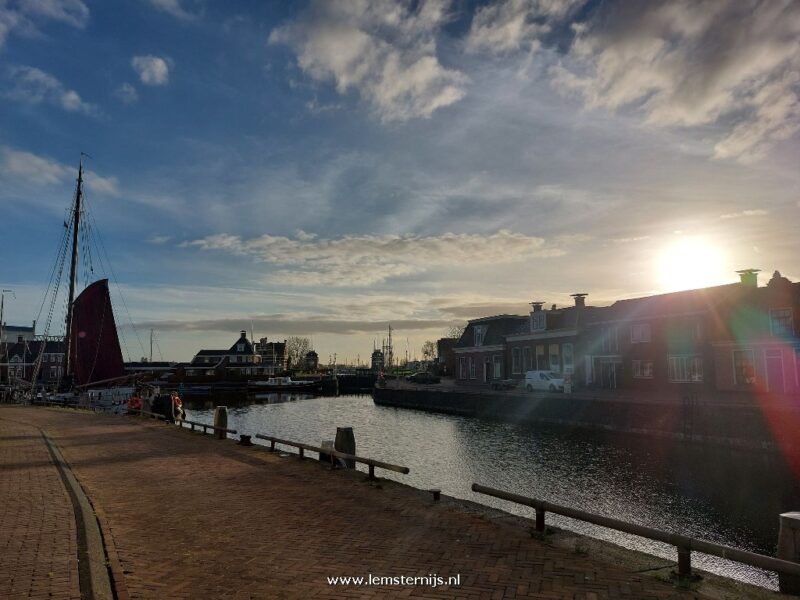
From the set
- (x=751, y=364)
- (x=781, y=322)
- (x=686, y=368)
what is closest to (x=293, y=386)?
(x=686, y=368)

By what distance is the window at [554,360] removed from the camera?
51.2 meters

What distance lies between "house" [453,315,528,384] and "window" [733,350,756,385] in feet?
77.0

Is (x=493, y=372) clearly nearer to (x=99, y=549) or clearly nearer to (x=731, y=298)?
(x=731, y=298)

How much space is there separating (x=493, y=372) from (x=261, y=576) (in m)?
54.4

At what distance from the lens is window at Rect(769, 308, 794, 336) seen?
33.6m

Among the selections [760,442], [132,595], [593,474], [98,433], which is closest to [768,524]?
[593,474]

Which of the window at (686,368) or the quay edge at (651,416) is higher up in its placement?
the window at (686,368)

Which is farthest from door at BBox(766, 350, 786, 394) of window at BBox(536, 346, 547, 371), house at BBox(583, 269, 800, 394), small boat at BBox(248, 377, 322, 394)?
small boat at BBox(248, 377, 322, 394)

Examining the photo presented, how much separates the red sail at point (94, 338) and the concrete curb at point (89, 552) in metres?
40.2

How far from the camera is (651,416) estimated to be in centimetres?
3066

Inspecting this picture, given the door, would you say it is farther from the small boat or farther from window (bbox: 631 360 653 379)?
the small boat

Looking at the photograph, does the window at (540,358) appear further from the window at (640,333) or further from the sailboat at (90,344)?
the sailboat at (90,344)

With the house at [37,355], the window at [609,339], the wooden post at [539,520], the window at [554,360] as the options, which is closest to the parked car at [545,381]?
the window at [554,360]

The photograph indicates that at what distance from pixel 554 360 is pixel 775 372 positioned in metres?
20.3
